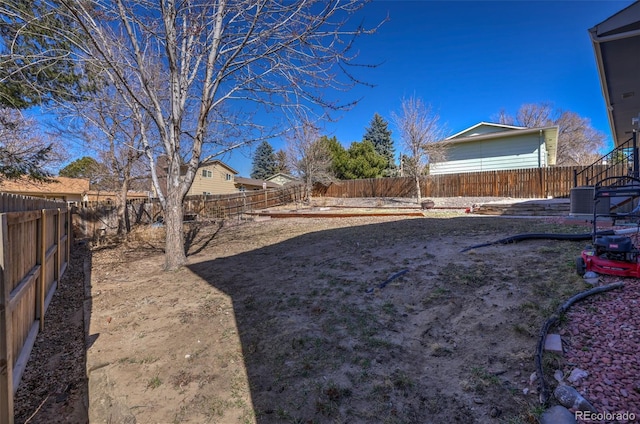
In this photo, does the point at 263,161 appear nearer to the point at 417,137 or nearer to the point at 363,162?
the point at 363,162

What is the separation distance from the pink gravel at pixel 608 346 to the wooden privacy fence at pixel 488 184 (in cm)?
1291

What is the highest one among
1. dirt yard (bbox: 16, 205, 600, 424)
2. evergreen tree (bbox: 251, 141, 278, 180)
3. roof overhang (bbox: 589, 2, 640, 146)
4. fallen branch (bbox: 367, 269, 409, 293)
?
evergreen tree (bbox: 251, 141, 278, 180)

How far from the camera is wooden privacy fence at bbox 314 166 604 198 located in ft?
52.2

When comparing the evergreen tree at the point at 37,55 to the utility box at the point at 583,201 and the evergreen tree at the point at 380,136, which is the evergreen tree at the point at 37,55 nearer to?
the utility box at the point at 583,201

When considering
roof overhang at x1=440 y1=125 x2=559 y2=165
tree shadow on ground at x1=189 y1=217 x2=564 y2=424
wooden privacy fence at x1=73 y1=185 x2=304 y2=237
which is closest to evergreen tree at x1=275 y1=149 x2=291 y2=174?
Result: wooden privacy fence at x1=73 y1=185 x2=304 y2=237

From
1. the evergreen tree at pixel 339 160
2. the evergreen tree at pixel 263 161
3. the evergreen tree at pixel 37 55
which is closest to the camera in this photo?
the evergreen tree at pixel 37 55

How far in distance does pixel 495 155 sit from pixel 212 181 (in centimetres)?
2388

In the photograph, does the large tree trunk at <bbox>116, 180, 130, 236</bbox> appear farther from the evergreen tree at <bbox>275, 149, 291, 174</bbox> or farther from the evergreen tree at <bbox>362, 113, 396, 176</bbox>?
the evergreen tree at <bbox>362, 113, 396, 176</bbox>

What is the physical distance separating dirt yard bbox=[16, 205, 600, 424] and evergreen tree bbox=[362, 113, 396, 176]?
103 feet

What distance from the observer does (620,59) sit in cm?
505

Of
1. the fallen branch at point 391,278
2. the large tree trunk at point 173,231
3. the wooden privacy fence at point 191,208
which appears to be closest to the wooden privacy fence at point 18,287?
the large tree trunk at point 173,231

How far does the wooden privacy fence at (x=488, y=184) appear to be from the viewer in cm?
1590

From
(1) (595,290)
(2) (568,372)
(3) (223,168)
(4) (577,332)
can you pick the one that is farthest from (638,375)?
(3) (223,168)

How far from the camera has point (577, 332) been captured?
2.34 metres
